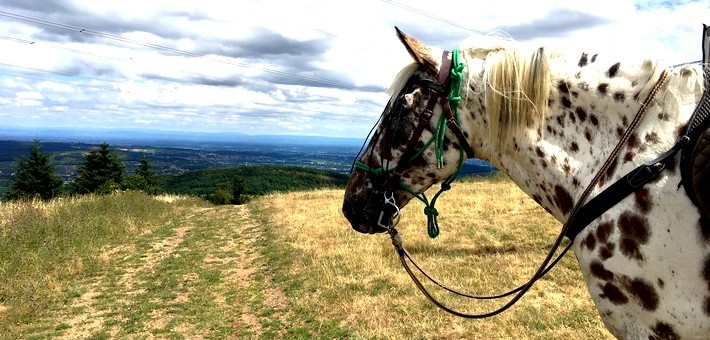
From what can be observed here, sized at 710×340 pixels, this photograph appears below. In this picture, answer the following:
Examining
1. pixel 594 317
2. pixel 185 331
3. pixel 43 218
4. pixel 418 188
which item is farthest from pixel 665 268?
pixel 43 218

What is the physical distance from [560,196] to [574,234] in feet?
0.83

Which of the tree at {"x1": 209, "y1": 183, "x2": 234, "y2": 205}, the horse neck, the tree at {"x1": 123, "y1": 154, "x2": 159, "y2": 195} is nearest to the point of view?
the horse neck

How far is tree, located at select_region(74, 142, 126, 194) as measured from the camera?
146 feet

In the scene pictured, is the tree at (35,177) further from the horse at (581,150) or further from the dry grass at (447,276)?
the horse at (581,150)

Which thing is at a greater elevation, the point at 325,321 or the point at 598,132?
the point at 598,132

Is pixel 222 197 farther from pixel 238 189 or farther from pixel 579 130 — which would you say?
pixel 579 130

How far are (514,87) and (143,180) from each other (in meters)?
46.2

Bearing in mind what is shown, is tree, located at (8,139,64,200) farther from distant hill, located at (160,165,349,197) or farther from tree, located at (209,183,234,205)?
distant hill, located at (160,165,349,197)

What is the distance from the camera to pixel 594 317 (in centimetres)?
593

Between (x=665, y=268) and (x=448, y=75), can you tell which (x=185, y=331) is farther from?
(x=665, y=268)

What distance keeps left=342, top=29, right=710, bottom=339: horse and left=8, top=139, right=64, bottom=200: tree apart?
46142 millimetres

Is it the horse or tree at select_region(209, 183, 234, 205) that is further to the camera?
tree at select_region(209, 183, 234, 205)

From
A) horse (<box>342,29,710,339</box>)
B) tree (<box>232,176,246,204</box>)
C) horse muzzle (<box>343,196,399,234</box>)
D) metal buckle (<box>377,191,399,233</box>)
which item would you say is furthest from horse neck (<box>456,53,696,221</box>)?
tree (<box>232,176,246,204</box>)

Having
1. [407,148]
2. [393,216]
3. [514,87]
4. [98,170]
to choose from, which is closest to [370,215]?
[393,216]
